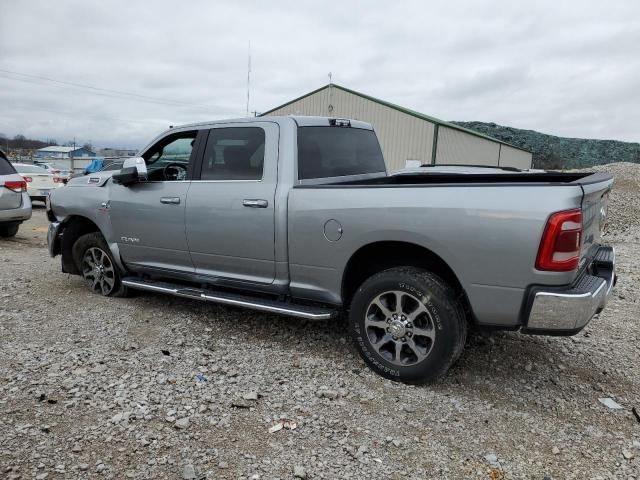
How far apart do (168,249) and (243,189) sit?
3.57 ft

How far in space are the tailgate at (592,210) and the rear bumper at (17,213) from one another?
9.12 meters

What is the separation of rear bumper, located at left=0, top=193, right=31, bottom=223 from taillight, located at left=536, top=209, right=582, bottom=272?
29.7ft

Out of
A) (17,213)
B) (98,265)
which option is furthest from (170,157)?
(17,213)

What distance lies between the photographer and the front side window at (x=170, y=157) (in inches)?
183

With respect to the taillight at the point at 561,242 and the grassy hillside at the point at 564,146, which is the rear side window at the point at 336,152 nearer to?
the taillight at the point at 561,242

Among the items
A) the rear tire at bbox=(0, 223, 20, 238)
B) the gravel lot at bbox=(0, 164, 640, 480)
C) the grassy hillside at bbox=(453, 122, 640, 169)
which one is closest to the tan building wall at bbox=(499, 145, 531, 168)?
the grassy hillside at bbox=(453, 122, 640, 169)

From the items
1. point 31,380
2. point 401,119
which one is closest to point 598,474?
point 31,380

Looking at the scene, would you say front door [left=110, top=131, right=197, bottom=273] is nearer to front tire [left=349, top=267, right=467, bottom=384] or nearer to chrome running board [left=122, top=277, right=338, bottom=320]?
chrome running board [left=122, top=277, right=338, bottom=320]

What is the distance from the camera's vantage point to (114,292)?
5.29 meters

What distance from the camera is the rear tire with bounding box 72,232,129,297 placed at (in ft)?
17.0

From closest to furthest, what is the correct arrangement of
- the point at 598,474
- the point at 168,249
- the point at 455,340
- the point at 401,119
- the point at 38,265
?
the point at 598,474 < the point at 455,340 < the point at 168,249 < the point at 38,265 < the point at 401,119

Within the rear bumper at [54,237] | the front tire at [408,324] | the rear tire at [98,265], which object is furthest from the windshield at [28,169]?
the front tire at [408,324]

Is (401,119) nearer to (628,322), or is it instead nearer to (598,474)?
(628,322)

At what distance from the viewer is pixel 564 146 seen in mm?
57000
